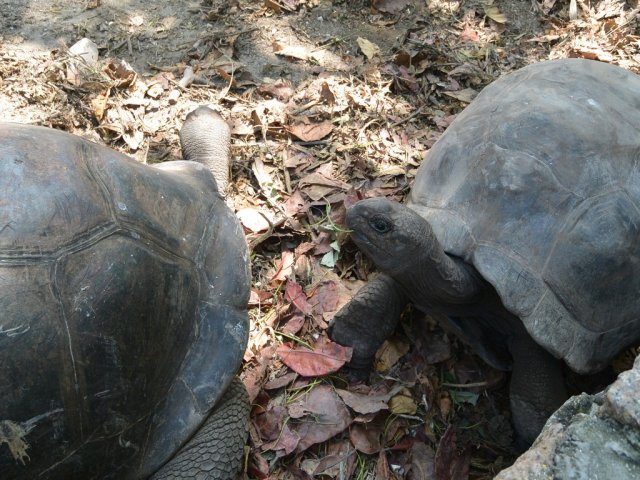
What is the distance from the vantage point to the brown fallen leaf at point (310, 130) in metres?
4.01

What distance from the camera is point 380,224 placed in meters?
2.54

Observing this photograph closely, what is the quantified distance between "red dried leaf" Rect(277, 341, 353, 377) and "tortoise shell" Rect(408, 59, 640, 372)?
749mm

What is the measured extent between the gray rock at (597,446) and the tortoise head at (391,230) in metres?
1.08

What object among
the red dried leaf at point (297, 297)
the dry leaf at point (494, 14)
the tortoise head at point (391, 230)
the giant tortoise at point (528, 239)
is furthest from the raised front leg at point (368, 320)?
the dry leaf at point (494, 14)

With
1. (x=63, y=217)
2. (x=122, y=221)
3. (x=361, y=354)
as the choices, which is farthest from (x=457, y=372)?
(x=63, y=217)

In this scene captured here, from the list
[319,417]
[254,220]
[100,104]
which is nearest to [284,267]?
[254,220]

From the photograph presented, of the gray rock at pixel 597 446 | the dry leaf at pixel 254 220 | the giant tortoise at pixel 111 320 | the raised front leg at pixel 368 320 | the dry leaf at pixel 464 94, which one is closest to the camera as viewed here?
the gray rock at pixel 597 446

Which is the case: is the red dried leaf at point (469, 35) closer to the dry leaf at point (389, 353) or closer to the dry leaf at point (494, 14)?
the dry leaf at point (494, 14)

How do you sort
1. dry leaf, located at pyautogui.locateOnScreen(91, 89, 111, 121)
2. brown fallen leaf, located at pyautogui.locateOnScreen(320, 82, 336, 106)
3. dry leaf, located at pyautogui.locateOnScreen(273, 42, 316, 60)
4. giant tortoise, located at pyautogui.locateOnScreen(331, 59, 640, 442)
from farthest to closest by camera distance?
dry leaf, located at pyautogui.locateOnScreen(273, 42, 316, 60) < brown fallen leaf, located at pyautogui.locateOnScreen(320, 82, 336, 106) < dry leaf, located at pyautogui.locateOnScreen(91, 89, 111, 121) < giant tortoise, located at pyautogui.locateOnScreen(331, 59, 640, 442)

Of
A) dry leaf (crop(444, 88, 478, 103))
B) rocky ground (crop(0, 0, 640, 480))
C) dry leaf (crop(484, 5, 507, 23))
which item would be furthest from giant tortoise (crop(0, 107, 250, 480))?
dry leaf (crop(484, 5, 507, 23))

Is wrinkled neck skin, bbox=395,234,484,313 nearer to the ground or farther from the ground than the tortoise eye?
nearer to the ground

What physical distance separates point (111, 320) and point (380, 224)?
42.2 inches

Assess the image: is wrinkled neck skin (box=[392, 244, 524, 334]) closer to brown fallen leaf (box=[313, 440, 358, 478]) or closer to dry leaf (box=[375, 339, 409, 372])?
dry leaf (box=[375, 339, 409, 372])

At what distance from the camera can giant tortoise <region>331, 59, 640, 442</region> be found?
2.51m
